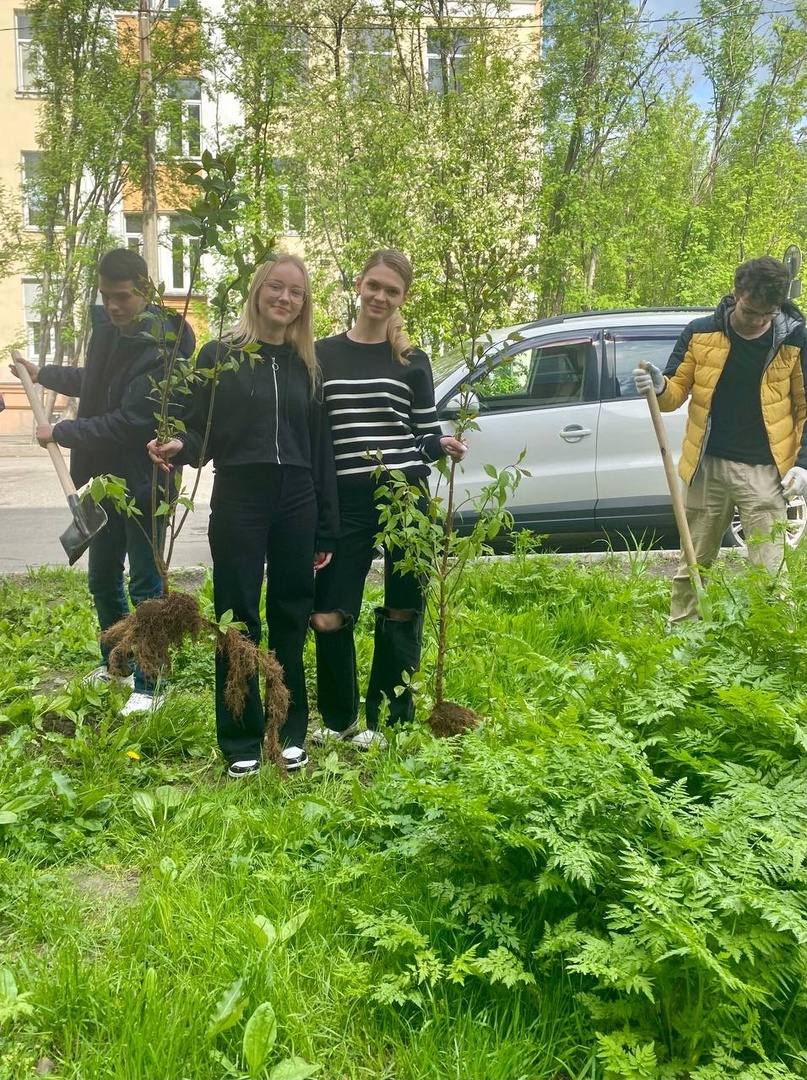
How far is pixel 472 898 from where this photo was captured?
7.62 feet

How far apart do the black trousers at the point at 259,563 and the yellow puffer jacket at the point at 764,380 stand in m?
2.42

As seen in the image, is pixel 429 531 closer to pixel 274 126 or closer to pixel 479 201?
pixel 479 201

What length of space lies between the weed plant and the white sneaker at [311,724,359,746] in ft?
1.35

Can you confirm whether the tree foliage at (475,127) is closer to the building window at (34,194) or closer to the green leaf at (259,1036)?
the building window at (34,194)

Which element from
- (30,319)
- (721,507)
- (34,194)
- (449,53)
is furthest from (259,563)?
(30,319)

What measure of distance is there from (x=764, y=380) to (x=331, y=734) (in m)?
2.79

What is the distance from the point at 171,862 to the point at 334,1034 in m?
0.82

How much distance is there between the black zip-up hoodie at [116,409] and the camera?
12.1 feet

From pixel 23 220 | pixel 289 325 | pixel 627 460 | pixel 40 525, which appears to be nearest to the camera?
pixel 289 325

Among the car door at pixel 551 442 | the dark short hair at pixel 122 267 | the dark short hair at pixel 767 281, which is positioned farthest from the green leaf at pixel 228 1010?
the car door at pixel 551 442

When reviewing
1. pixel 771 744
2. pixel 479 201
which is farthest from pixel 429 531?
pixel 479 201

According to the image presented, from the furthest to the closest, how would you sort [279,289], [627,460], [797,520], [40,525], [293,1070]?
[40,525]
[627,460]
[797,520]
[279,289]
[293,1070]

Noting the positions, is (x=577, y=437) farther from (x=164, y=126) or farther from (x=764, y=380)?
(x=164, y=126)

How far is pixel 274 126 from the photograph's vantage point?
57.7 feet
